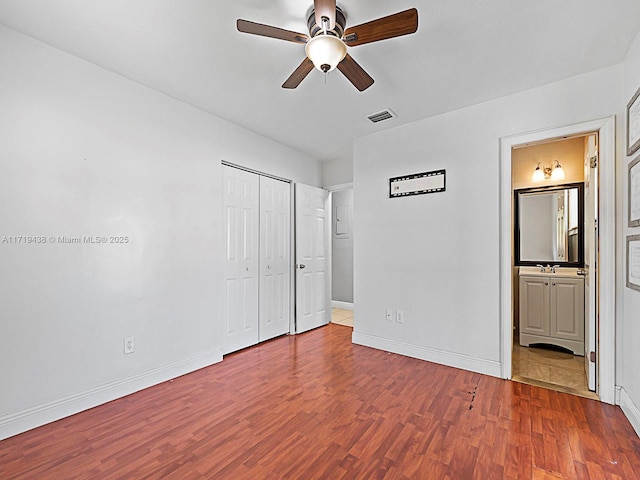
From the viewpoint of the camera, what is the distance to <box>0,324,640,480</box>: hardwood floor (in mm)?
1678

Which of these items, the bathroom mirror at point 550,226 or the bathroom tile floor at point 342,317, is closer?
the bathroom mirror at point 550,226

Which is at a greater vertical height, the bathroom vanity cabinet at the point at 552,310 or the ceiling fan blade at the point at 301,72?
the ceiling fan blade at the point at 301,72

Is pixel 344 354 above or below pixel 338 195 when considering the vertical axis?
below

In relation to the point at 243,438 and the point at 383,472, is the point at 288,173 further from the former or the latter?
the point at 383,472

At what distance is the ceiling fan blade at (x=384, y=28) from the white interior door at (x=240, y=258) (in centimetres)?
212

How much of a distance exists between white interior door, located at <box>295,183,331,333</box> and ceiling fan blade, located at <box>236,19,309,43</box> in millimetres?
2614

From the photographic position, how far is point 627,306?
7.17 feet

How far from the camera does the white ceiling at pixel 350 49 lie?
1793mm

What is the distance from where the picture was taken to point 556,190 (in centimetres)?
376

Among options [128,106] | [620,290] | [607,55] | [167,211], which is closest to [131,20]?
[128,106]

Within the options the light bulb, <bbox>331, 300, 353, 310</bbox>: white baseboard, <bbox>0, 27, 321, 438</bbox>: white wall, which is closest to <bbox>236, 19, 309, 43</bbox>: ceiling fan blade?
<bbox>0, 27, 321, 438</bbox>: white wall

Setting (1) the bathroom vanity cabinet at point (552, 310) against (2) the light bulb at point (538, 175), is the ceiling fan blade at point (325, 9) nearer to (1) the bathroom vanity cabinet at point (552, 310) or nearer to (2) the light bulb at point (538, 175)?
(2) the light bulb at point (538, 175)

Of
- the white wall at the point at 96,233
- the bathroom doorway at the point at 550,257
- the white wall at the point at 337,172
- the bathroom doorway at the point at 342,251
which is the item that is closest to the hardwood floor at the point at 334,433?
the white wall at the point at 96,233

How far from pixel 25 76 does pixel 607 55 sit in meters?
4.05
